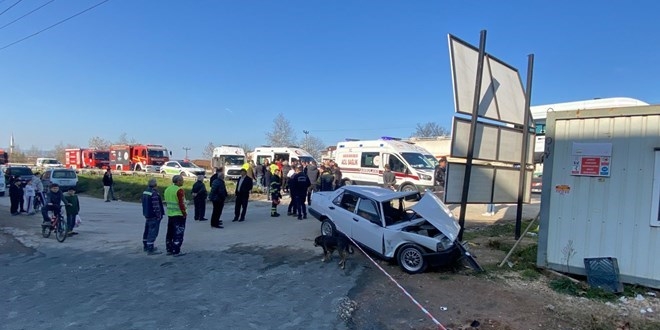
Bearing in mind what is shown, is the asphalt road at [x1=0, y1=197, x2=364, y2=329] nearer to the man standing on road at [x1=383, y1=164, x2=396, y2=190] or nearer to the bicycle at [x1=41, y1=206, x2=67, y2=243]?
the bicycle at [x1=41, y1=206, x2=67, y2=243]

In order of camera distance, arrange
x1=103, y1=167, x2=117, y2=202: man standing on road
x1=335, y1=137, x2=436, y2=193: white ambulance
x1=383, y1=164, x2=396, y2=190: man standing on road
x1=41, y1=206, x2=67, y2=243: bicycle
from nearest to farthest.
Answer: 1. x1=41, y1=206, x2=67, y2=243: bicycle
2. x1=383, y1=164, x2=396, y2=190: man standing on road
3. x1=335, y1=137, x2=436, y2=193: white ambulance
4. x1=103, y1=167, x2=117, y2=202: man standing on road

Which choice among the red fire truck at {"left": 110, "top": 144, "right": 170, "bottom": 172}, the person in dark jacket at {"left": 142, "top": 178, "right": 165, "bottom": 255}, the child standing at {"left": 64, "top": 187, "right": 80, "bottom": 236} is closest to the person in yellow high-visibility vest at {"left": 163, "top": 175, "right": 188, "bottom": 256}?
the person in dark jacket at {"left": 142, "top": 178, "right": 165, "bottom": 255}

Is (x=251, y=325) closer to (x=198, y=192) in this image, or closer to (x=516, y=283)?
(x=516, y=283)

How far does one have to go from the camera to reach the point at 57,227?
9852 mm

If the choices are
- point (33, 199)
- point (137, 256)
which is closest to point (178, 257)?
point (137, 256)

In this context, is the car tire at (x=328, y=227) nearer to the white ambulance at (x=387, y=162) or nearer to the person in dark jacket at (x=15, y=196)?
the white ambulance at (x=387, y=162)

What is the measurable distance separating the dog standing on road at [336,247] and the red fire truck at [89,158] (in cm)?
4455

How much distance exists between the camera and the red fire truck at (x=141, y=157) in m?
38.2

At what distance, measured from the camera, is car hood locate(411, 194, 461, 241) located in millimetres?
7094

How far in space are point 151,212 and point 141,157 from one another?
33862 millimetres

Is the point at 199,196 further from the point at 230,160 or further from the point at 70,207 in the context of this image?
the point at 230,160

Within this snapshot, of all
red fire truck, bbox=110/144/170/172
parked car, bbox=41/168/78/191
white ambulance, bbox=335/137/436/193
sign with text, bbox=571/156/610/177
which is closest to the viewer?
sign with text, bbox=571/156/610/177

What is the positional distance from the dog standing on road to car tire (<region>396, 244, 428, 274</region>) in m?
0.99

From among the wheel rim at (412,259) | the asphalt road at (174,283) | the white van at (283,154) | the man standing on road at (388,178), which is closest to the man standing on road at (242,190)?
the asphalt road at (174,283)
